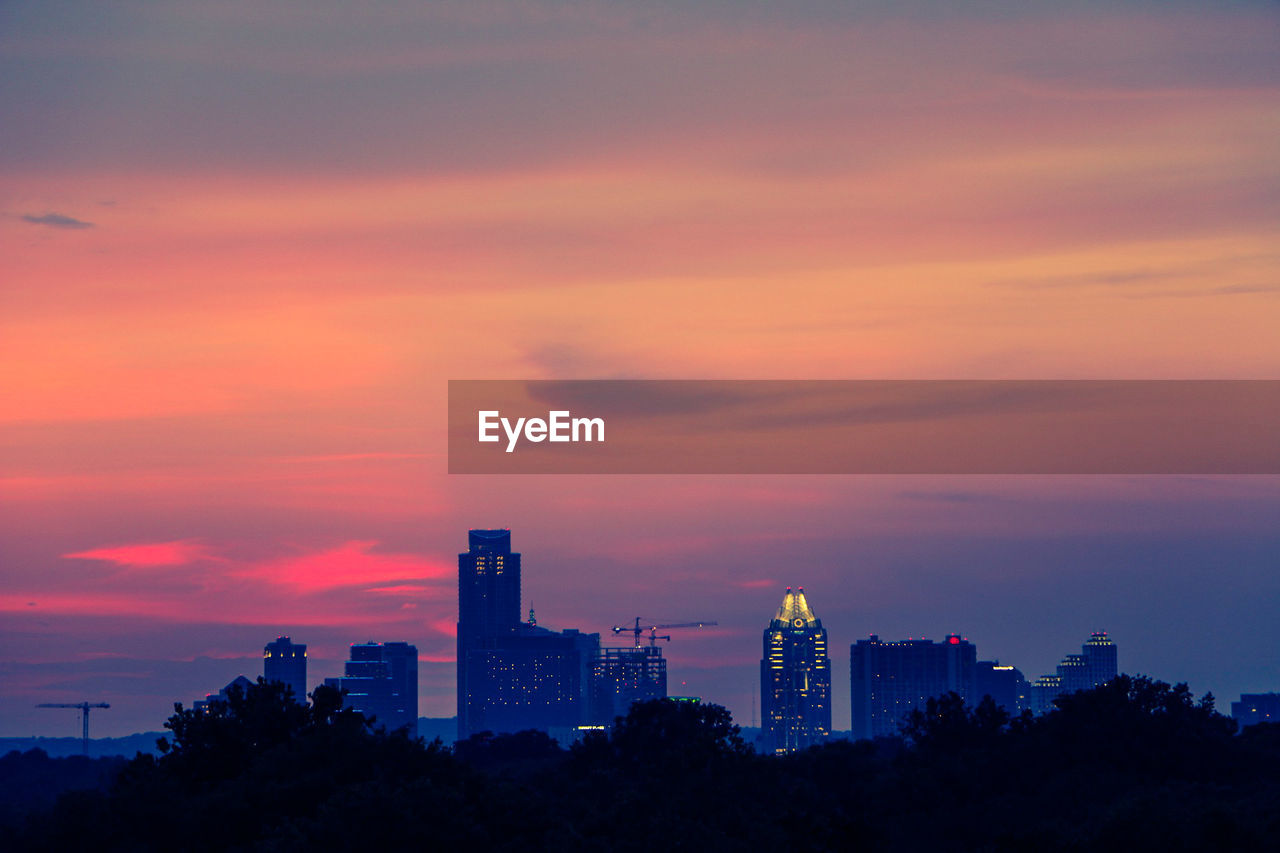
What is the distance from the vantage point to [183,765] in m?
64.4

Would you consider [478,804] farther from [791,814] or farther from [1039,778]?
[1039,778]

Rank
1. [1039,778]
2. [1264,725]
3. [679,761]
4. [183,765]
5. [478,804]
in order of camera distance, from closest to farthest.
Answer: [478,804] → [183,765] → [679,761] → [1039,778] → [1264,725]

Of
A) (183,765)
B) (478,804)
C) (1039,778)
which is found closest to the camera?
(478,804)

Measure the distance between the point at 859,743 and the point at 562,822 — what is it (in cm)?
6357

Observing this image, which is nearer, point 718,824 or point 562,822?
point 562,822

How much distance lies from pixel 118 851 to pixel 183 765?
31.5 ft

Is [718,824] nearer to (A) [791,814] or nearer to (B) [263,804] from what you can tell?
(A) [791,814]

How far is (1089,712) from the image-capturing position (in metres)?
90.1

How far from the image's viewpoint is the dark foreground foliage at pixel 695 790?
167 ft

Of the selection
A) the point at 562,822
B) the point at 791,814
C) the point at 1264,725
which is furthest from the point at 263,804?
the point at 1264,725

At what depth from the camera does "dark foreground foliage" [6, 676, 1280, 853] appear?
2002 inches

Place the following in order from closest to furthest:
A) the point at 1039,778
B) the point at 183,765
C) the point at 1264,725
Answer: the point at 183,765 < the point at 1039,778 < the point at 1264,725

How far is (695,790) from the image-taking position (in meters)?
71.8

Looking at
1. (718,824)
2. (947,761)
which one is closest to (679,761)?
(718,824)
